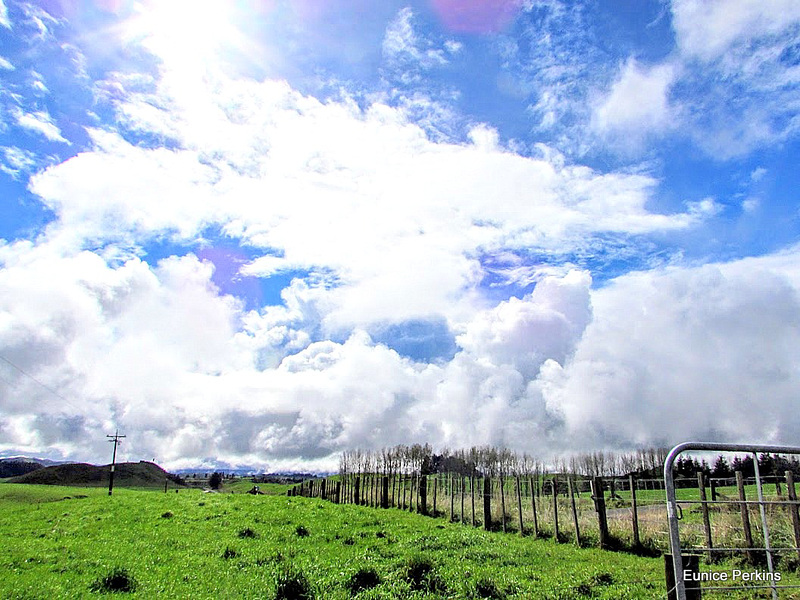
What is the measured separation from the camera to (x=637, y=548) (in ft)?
65.2

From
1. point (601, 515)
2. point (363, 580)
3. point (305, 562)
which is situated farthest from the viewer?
point (601, 515)

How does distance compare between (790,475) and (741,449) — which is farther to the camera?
(790,475)

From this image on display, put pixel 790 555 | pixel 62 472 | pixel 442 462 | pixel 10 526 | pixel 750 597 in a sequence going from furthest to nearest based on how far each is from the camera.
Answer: pixel 62 472, pixel 442 462, pixel 10 526, pixel 790 555, pixel 750 597

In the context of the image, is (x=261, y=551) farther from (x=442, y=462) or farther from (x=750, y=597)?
(x=442, y=462)

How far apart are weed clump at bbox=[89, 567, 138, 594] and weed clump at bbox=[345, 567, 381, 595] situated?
5857 millimetres

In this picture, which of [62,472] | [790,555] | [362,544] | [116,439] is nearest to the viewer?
[790,555]

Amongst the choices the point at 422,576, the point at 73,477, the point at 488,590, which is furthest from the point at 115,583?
the point at 73,477

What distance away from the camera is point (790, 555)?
15.3 m

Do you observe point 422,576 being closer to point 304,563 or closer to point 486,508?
point 304,563

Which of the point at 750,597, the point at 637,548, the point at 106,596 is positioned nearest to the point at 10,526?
the point at 106,596

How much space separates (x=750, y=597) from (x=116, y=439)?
324 feet

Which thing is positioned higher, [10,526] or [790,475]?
[790,475]

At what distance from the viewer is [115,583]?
1477 centimetres

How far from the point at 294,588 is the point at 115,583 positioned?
17.5 ft
